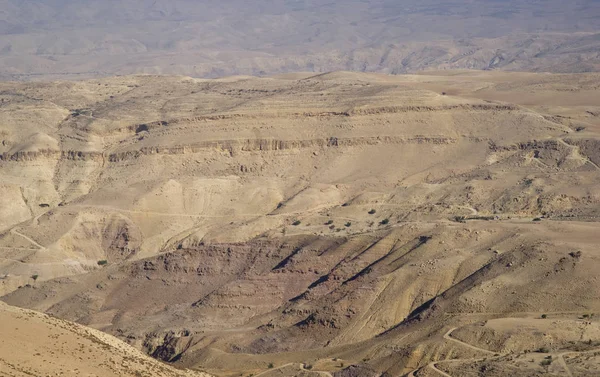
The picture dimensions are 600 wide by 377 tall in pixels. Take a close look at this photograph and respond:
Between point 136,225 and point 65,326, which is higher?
point 65,326

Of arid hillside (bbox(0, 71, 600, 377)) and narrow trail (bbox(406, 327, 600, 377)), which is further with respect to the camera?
arid hillside (bbox(0, 71, 600, 377))

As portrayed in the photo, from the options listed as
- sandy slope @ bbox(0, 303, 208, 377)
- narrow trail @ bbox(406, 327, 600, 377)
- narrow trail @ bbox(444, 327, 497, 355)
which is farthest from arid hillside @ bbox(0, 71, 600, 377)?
sandy slope @ bbox(0, 303, 208, 377)

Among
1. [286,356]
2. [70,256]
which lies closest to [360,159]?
[70,256]

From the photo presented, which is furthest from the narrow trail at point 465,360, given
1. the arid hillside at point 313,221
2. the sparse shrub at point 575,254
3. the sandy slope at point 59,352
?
the sandy slope at point 59,352

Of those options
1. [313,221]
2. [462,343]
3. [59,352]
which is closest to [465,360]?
[462,343]

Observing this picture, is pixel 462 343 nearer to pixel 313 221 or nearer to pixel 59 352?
pixel 59 352

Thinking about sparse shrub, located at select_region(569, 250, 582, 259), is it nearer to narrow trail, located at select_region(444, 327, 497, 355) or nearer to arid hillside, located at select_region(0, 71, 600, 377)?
arid hillside, located at select_region(0, 71, 600, 377)

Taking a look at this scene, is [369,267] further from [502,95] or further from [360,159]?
[502,95]

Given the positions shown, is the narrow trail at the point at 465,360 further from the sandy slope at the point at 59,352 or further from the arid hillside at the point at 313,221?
the sandy slope at the point at 59,352
